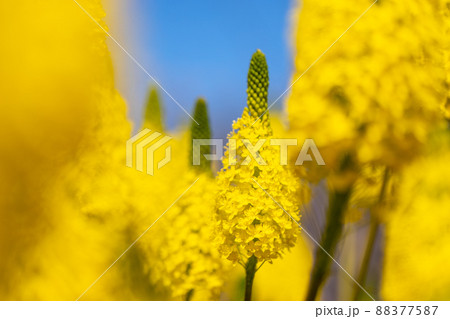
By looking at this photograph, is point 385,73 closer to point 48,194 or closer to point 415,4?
point 415,4

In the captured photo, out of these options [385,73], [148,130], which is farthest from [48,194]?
[385,73]

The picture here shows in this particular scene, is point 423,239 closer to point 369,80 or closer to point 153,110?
point 369,80

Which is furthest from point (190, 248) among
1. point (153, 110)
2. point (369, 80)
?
point (369, 80)

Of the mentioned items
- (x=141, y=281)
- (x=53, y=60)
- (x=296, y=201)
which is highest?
(x=53, y=60)

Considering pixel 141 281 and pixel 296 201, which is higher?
pixel 296 201

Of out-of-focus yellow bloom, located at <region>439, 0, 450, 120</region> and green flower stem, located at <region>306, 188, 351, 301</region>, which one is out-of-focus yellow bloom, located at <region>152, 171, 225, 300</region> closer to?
green flower stem, located at <region>306, 188, 351, 301</region>

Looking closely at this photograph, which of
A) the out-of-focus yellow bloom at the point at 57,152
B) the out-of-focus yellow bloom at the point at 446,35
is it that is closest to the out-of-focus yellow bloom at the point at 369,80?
the out-of-focus yellow bloom at the point at 446,35
